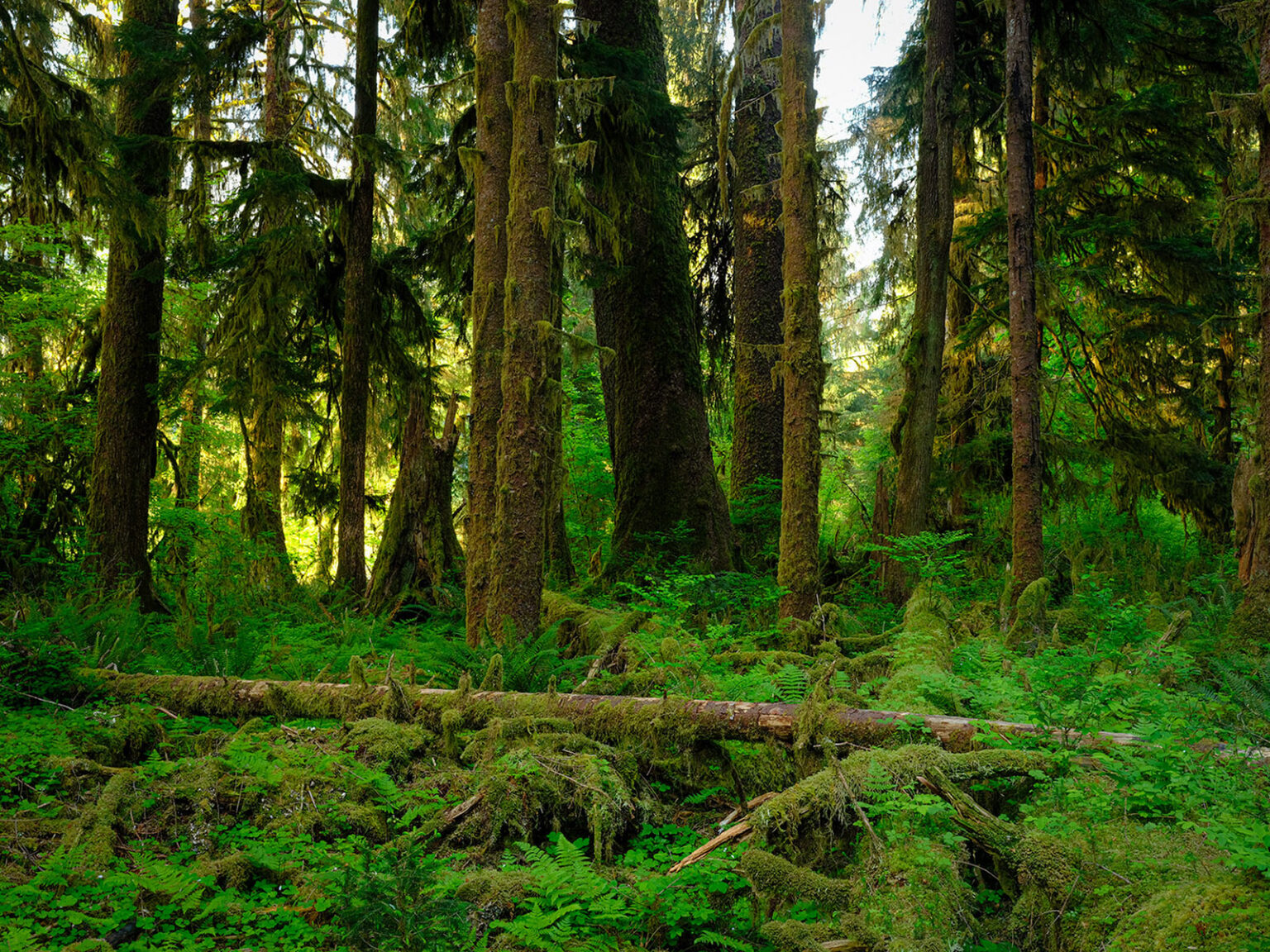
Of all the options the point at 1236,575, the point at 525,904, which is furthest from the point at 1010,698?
the point at 1236,575

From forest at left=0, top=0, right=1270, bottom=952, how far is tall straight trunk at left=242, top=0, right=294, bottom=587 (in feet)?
0.39

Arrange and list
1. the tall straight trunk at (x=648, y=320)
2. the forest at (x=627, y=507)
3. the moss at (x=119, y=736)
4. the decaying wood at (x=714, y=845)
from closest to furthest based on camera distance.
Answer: the forest at (x=627, y=507) < the decaying wood at (x=714, y=845) < the moss at (x=119, y=736) < the tall straight trunk at (x=648, y=320)

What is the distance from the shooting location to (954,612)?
7.96 m

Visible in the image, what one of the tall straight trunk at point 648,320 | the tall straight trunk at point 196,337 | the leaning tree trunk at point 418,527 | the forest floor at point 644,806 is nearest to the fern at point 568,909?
the forest floor at point 644,806

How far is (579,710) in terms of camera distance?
5145mm

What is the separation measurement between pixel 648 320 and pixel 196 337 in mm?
8120

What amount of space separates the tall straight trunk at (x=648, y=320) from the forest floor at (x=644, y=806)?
4.07 m

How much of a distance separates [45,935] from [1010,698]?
4.59 meters

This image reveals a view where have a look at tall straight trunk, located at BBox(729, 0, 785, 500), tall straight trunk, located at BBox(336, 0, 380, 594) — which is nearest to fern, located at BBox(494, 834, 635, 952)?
tall straight trunk, located at BBox(336, 0, 380, 594)

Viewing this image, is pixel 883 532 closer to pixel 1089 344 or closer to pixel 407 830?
pixel 1089 344

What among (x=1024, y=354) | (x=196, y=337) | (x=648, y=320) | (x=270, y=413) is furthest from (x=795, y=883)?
(x=196, y=337)

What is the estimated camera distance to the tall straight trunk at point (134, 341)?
997 centimetres

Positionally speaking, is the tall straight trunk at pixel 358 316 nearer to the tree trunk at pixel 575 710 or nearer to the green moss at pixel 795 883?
the tree trunk at pixel 575 710

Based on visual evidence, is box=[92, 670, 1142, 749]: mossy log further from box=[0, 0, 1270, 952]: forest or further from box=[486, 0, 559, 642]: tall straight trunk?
box=[486, 0, 559, 642]: tall straight trunk
